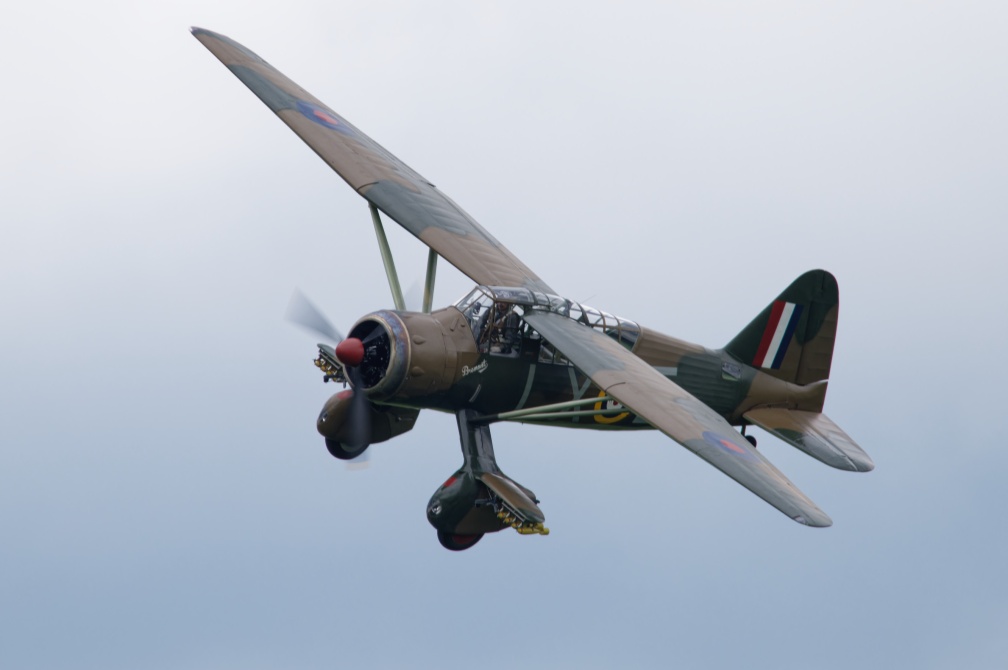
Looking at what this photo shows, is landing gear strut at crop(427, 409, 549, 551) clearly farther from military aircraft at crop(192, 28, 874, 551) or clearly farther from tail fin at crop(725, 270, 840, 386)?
tail fin at crop(725, 270, 840, 386)

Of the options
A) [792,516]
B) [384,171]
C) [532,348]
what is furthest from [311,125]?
[792,516]

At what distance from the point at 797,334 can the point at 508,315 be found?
5490mm

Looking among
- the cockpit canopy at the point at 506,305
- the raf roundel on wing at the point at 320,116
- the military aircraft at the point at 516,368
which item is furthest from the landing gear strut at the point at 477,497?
the raf roundel on wing at the point at 320,116

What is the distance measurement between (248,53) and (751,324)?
9.47 metres

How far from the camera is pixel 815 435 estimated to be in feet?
82.2

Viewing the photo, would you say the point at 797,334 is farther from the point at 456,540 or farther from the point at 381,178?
the point at 381,178

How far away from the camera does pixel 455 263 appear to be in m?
23.7

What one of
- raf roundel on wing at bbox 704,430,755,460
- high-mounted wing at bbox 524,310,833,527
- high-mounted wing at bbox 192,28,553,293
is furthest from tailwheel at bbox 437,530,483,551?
raf roundel on wing at bbox 704,430,755,460

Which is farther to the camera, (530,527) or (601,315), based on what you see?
(601,315)

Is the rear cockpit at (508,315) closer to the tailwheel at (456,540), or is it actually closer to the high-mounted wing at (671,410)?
the high-mounted wing at (671,410)

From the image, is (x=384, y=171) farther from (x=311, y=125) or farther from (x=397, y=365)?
(x=397, y=365)

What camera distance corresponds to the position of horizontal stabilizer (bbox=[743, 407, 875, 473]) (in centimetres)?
2445

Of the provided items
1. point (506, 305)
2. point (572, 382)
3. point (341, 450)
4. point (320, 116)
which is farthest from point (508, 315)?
point (320, 116)

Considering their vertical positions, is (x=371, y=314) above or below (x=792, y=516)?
above
